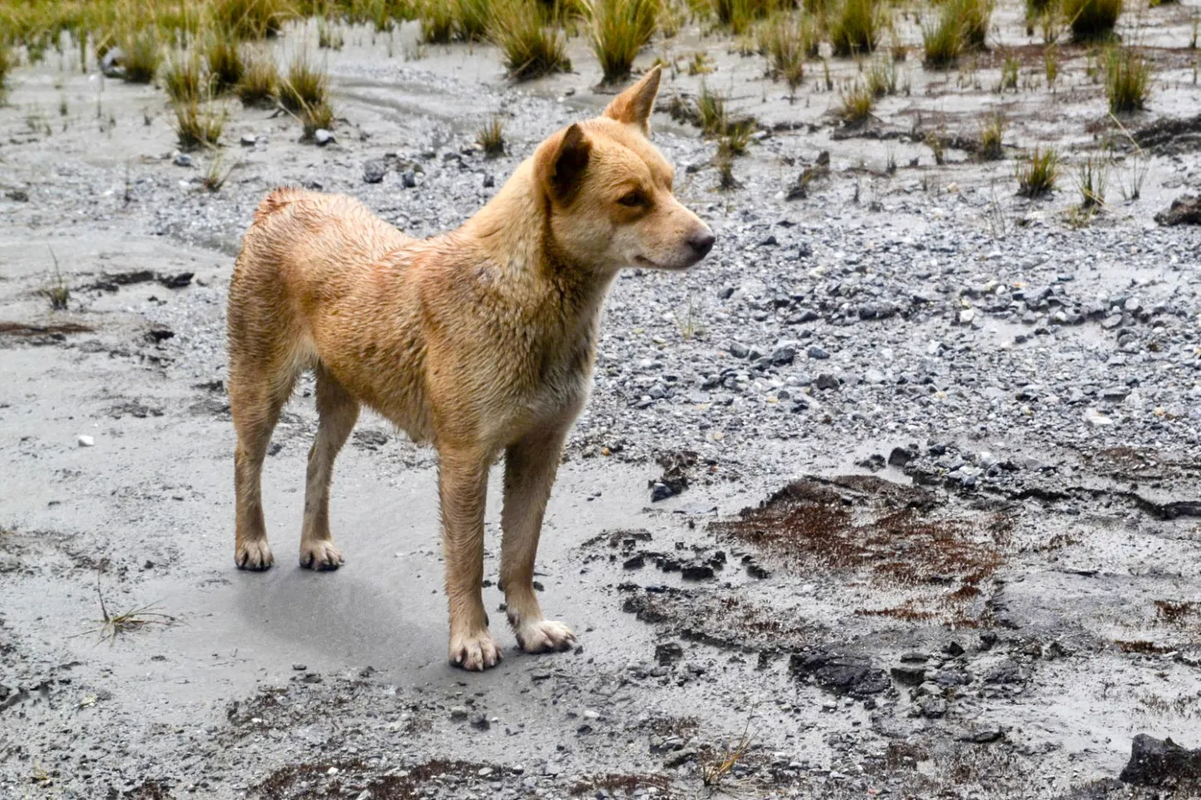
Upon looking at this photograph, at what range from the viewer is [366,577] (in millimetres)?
5859

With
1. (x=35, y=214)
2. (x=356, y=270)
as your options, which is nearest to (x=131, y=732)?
(x=356, y=270)

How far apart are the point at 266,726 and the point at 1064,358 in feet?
14.6

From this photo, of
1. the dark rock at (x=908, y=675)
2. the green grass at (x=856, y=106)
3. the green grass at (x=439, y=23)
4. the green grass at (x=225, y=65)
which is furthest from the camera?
the green grass at (x=439, y=23)

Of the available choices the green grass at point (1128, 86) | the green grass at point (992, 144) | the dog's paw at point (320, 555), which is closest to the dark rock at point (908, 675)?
the dog's paw at point (320, 555)

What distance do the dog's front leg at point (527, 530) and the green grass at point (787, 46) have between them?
729 centimetres

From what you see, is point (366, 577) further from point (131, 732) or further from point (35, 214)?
point (35, 214)

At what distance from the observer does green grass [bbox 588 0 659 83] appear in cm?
1223

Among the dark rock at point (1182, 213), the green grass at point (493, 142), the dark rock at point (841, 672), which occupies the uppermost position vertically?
the green grass at point (493, 142)

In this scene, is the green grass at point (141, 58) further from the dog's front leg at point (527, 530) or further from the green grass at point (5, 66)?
the dog's front leg at point (527, 530)

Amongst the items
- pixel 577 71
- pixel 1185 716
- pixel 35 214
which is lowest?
pixel 1185 716

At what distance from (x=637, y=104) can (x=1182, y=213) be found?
4728 millimetres

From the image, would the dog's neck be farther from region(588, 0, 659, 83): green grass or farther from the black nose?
region(588, 0, 659, 83): green grass

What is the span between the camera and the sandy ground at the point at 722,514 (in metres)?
4.28

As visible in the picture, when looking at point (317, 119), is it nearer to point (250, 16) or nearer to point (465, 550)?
point (250, 16)
